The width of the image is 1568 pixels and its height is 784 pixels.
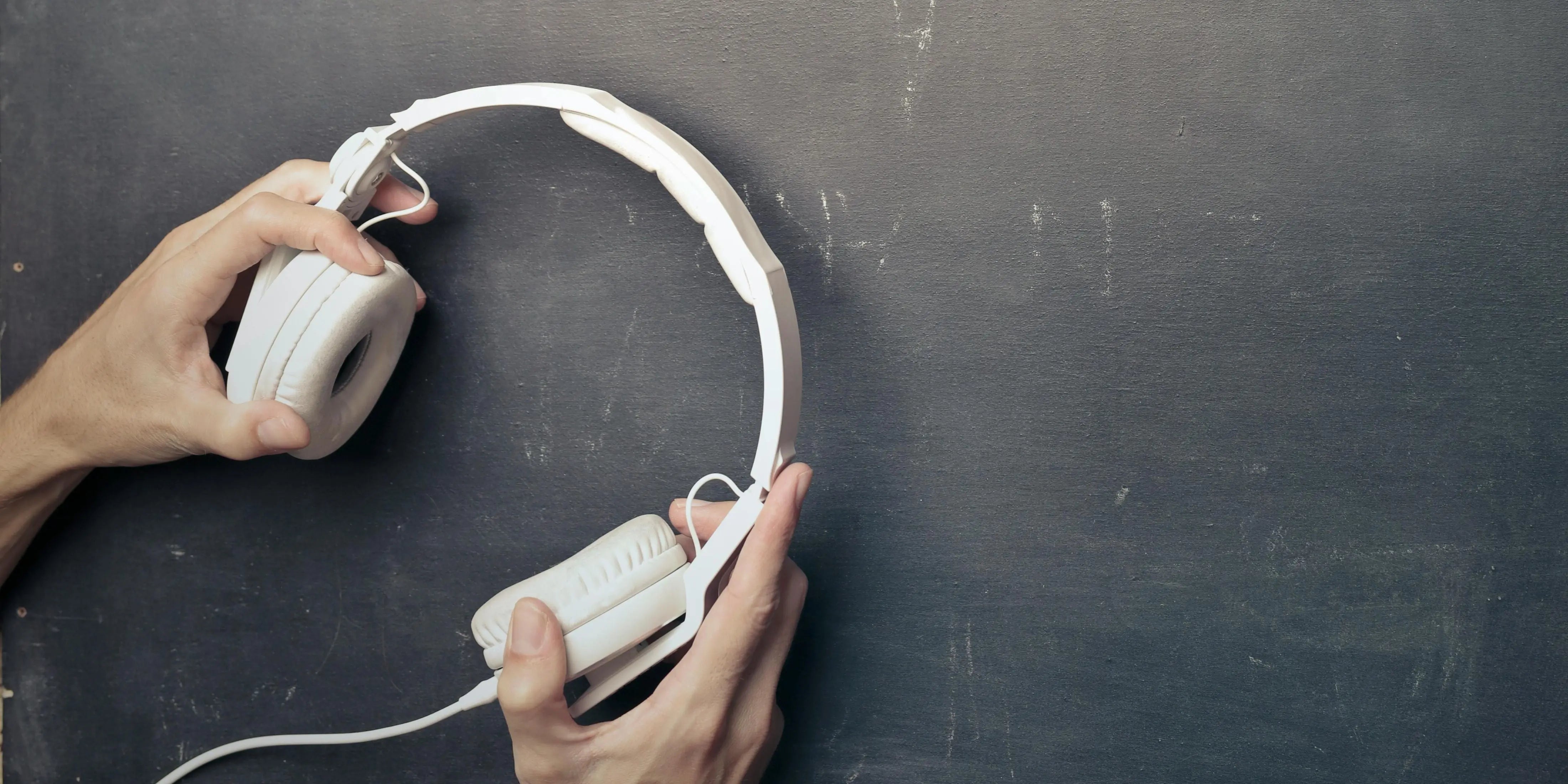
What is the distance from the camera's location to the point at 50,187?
0.92 m

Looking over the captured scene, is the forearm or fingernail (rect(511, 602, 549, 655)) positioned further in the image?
the forearm

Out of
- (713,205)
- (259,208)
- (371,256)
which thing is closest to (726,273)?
(713,205)

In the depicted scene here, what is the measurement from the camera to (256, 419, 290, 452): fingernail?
2.32 ft

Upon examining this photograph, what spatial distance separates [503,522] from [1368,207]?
86cm

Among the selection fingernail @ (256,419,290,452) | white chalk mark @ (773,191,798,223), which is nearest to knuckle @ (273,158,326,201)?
fingernail @ (256,419,290,452)

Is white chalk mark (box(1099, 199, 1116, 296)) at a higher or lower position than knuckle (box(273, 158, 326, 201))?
lower

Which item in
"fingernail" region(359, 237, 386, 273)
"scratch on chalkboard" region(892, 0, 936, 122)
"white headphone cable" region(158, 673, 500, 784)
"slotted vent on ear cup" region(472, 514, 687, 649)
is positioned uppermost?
"scratch on chalkboard" region(892, 0, 936, 122)

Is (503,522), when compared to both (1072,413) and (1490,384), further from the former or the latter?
(1490,384)

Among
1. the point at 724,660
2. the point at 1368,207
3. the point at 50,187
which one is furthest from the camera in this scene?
the point at 50,187

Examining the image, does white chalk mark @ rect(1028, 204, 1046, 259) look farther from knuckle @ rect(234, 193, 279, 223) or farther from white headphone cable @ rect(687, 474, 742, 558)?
A: knuckle @ rect(234, 193, 279, 223)

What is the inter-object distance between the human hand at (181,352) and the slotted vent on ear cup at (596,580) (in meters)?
0.21

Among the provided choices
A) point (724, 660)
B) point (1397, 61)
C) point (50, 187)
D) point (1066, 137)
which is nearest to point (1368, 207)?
point (1397, 61)

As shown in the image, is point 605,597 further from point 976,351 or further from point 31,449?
point 31,449

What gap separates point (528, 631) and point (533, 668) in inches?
1.0
